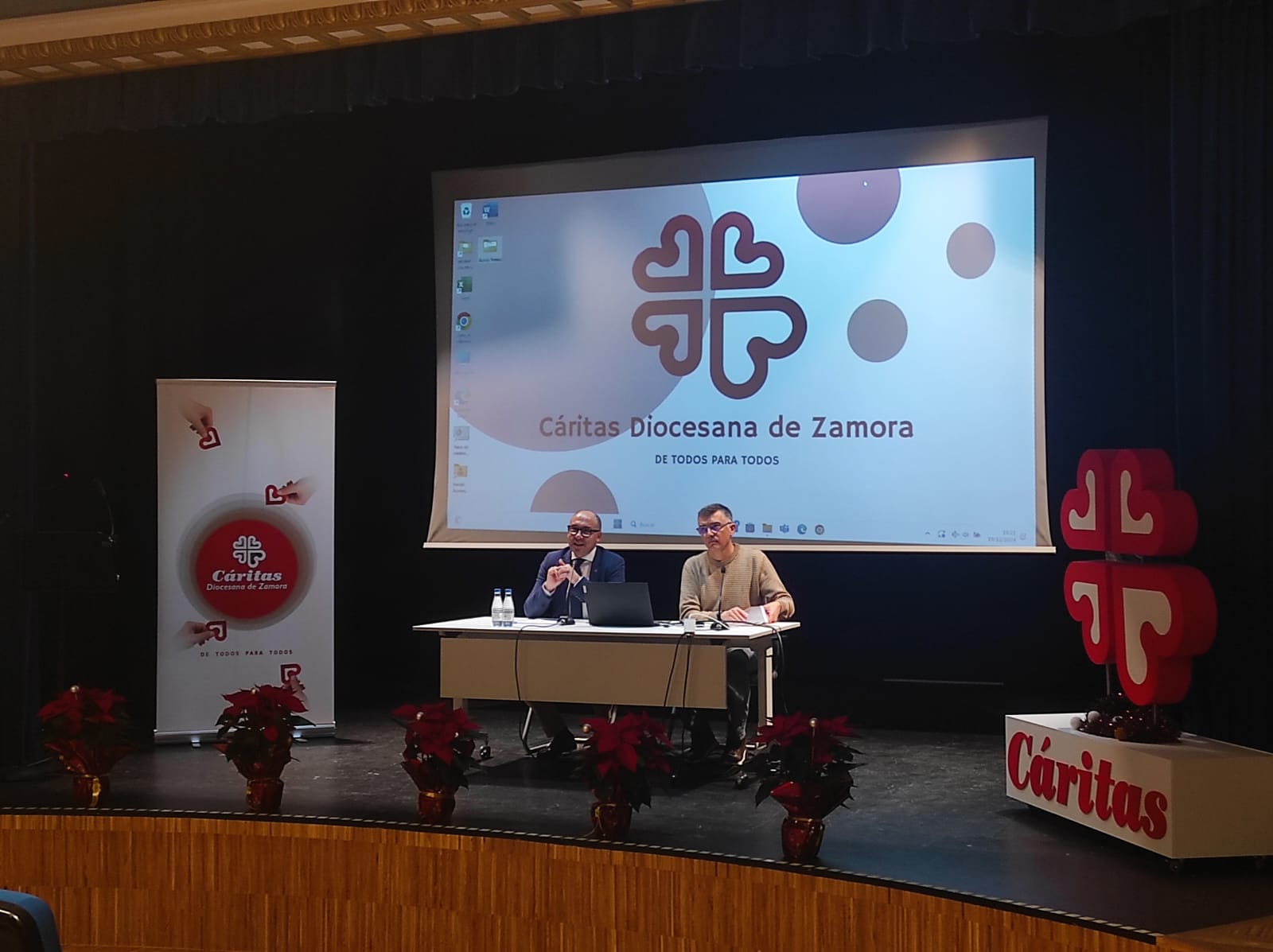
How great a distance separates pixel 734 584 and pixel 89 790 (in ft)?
8.44

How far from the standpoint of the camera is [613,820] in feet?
12.4

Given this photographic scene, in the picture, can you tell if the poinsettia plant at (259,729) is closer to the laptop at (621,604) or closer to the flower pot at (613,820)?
the flower pot at (613,820)

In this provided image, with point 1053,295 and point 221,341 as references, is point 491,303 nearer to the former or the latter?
point 221,341

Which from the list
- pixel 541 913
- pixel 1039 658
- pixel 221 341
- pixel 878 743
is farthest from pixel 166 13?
pixel 1039 658

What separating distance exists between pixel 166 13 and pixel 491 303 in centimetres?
200

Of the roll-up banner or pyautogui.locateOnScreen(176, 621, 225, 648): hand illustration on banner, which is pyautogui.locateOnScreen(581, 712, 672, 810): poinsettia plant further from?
pyautogui.locateOnScreen(176, 621, 225, 648): hand illustration on banner

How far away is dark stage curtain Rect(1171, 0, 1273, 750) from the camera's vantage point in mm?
4371

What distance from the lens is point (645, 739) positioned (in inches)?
150

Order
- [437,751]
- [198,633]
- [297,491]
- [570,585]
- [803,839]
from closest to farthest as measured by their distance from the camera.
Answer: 1. [803,839]
2. [437,751]
3. [570,585]
4. [198,633]
5. [297,491]

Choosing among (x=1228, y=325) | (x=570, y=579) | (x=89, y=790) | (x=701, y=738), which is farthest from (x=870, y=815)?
(x=89, y=790)

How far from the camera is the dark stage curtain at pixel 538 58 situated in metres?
4.60

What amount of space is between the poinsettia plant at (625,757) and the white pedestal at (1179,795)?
4.44ft

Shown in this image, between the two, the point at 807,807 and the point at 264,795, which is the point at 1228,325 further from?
the point at 264,795

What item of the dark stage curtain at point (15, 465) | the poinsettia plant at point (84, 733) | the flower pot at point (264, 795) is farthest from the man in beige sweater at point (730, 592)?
the dark stage curtain at point (15, 465)
